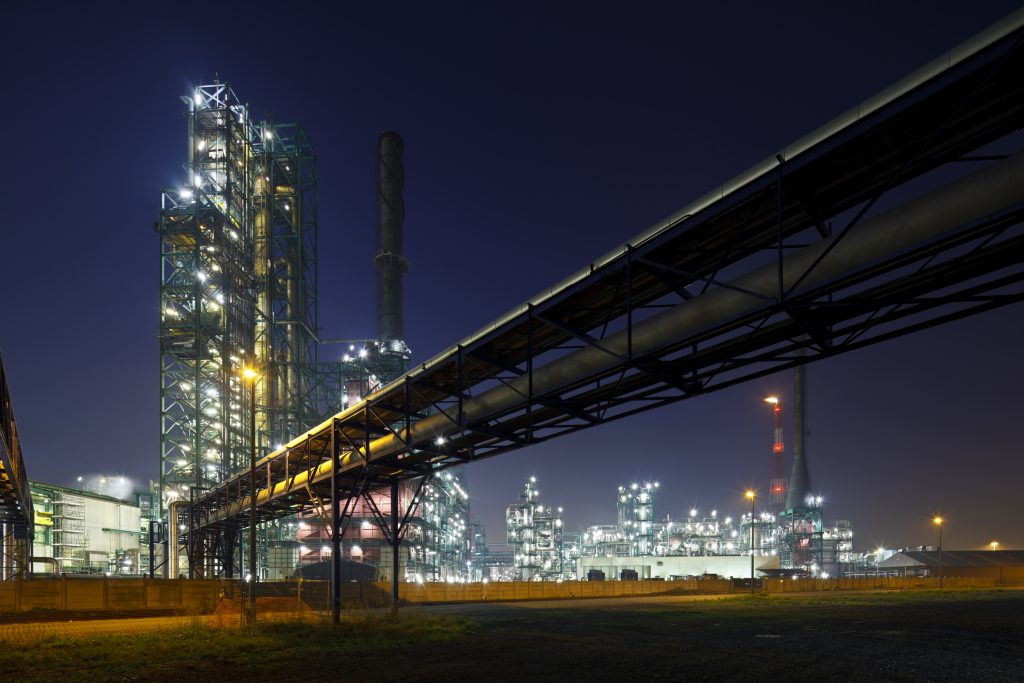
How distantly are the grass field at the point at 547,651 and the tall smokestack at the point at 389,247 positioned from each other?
170 ft

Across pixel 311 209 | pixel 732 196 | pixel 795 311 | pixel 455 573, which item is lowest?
pixel 455 573

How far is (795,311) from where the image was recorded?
11750 mm

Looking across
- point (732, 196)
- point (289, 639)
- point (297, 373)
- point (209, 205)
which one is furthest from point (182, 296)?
point (732, 196)

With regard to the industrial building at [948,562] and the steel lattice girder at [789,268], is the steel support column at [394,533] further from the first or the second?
the industrial building at [948,562]

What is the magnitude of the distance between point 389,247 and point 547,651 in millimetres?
61286

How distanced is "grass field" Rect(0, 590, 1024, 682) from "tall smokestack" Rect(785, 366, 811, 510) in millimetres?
83401

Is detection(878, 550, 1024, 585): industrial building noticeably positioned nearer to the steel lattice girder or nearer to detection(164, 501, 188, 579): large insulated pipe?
detection(164, 501, 188, 579): large insulated pipe

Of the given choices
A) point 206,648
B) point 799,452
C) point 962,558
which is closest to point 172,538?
point 206,648

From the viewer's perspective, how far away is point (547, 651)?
17797 mm

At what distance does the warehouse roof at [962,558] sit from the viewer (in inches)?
4003

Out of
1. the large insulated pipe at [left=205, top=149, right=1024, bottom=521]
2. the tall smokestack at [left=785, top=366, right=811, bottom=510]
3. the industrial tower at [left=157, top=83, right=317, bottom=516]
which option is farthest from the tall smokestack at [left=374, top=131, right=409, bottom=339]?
the tall smokestack at [left=785, top=366, right=811, bottom=510]

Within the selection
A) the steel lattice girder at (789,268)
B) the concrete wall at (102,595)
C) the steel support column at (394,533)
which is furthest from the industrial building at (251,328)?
the steel lattice girder at (789,268)

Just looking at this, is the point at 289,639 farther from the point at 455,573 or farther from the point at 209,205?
the point at 455,573

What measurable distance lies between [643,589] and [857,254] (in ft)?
166
